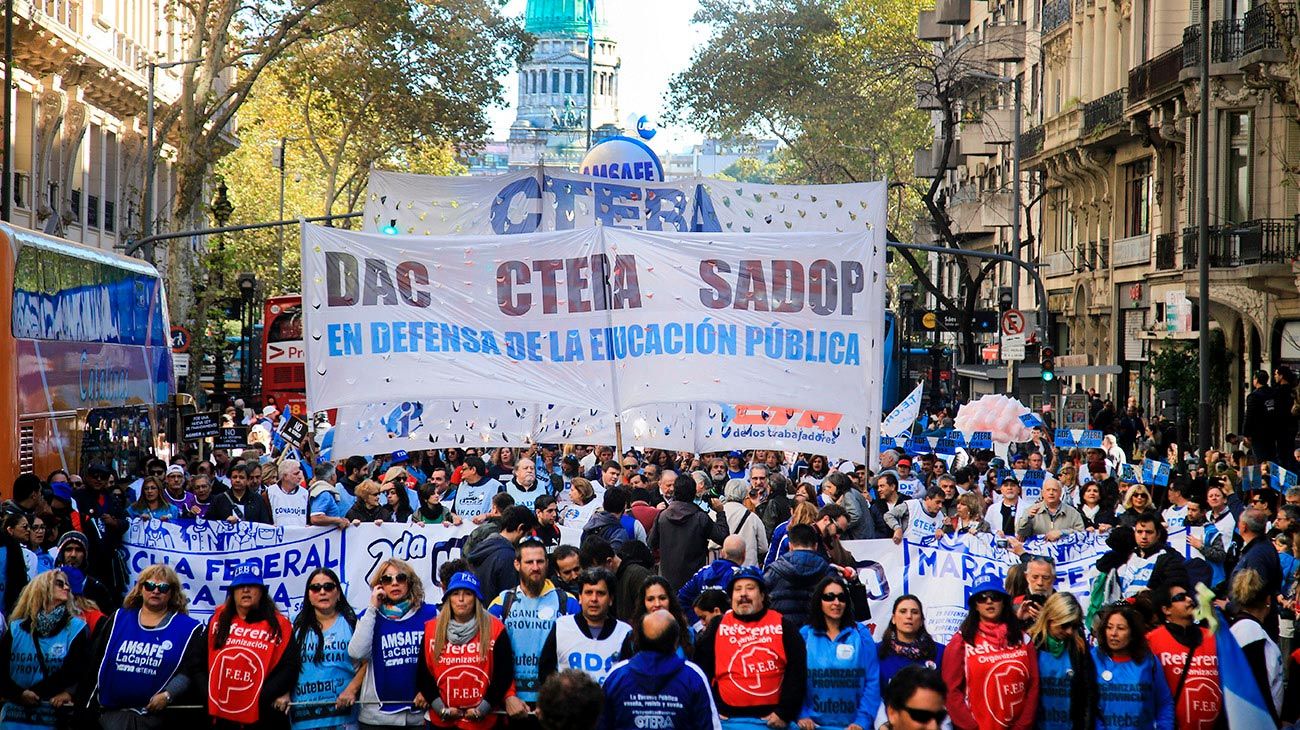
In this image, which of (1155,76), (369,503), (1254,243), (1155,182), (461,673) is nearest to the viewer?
(461,673)

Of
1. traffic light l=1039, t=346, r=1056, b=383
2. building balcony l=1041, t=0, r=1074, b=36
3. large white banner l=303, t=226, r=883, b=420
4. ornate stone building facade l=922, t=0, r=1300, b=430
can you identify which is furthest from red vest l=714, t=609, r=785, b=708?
building balcony l=1041, t=0, r=1074, b=36

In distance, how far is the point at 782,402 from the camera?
1325 centimetres

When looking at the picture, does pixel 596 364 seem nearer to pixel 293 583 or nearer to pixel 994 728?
pixel 293 583

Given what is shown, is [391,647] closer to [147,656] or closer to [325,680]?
[325,680]

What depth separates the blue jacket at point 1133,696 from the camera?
8.64 meters

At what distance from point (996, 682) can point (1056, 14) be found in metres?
41.9

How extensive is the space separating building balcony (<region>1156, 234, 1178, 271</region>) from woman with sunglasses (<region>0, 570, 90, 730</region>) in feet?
97.4

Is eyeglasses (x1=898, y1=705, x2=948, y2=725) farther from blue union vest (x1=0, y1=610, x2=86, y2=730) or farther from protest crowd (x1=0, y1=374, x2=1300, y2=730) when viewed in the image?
blue union vest (x1=0, y1=610, x2=86, y2=730)

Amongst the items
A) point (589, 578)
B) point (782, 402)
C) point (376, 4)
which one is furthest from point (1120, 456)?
point (376, 4)

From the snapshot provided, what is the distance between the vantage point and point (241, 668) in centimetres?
888

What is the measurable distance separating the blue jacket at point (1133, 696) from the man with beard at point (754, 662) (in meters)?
1.38

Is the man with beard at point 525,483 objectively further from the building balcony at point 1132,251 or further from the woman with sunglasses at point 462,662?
the building balcony at point 1132,251

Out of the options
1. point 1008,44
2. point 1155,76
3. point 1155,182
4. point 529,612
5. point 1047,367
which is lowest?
point 529,612

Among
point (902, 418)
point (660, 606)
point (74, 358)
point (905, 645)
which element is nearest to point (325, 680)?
point (660, 606)
